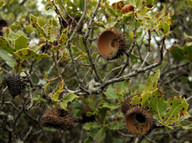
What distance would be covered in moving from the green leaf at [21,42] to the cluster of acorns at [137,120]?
85cm

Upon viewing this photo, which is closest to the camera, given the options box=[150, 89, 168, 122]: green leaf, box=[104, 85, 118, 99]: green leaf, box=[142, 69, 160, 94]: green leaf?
box=[150, 89, 168, 122]: green leaf

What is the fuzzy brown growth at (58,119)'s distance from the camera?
1.56 metres

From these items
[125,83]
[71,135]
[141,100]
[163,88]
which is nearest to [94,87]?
[125,83]

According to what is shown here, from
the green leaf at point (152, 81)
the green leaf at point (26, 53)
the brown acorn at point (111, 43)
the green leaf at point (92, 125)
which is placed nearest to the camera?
the green leaf at point (26, 53)

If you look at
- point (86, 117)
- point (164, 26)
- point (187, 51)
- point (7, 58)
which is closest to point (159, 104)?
point (164, 26)

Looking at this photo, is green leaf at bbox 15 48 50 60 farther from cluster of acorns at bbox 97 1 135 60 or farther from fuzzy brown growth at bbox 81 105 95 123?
fuzzy brown growth at bbox 81 105 95 123

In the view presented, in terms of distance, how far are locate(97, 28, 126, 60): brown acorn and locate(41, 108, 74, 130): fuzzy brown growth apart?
575 mm

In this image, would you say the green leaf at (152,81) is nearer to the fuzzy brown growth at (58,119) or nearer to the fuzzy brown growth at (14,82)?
the fuzzy brown growth at (58,119)

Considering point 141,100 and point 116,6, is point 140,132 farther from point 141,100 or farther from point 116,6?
point 116,6

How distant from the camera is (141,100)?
147cm

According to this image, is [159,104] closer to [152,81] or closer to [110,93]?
[152,81]

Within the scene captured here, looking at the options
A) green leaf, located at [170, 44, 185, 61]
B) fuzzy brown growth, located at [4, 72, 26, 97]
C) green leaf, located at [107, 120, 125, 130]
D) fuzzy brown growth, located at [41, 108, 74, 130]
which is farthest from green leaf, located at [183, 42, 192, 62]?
fuzzy brown growth, located at [4, 72, 26, 97]

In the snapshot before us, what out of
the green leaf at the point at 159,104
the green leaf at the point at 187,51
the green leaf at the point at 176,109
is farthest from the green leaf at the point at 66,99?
the green leaf at the point at 187,51

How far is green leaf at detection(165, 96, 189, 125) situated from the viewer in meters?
1.39
